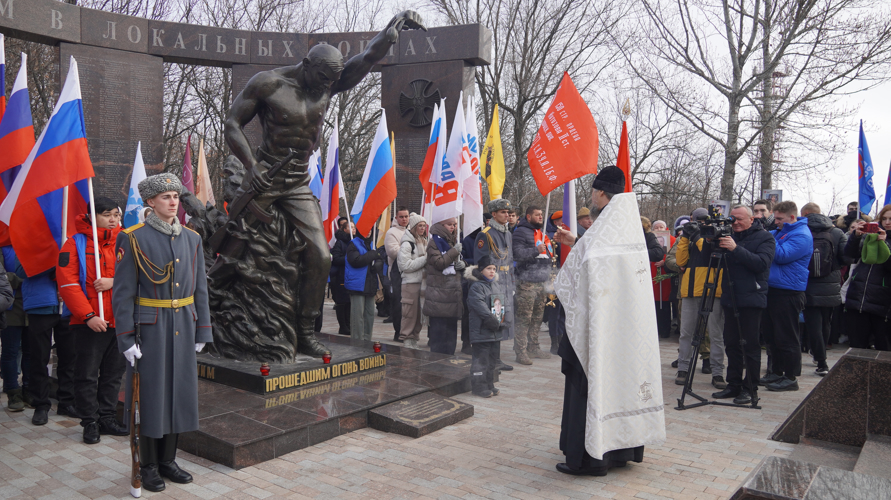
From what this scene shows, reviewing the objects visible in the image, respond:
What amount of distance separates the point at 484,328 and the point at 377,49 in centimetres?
304

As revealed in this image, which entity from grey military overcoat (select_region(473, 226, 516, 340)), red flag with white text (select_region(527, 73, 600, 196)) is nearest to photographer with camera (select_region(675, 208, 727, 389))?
red flag with white text (select_region(527, 73, 600, 196))

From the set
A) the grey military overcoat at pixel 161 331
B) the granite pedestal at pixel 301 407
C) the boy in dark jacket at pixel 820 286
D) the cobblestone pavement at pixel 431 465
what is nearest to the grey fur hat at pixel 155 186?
the grey military overcoat at pixel 161 331

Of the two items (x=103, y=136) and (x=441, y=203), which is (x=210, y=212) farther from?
(x=103, y=136)

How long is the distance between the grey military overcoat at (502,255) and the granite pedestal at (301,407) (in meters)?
1.13

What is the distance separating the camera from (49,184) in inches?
187

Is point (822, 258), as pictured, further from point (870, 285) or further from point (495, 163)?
point (495, 163)

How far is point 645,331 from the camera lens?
405 centimetres

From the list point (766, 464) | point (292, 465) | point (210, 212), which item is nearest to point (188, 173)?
point (210, 212)

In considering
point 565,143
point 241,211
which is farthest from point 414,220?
point 241,211

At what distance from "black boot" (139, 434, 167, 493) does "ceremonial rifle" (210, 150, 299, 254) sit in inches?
104

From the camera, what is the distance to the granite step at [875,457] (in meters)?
3.65

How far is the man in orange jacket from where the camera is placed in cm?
479

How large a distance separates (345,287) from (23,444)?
476 cm

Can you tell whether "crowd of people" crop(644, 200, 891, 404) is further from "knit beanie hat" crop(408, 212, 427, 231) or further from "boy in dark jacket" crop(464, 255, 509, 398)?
"knit beanie hat" crop(408, 212, 427, 231)
